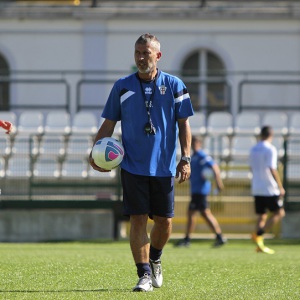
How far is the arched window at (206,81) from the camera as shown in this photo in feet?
87.8

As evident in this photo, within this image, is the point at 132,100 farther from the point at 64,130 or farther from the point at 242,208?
the point at 64,130

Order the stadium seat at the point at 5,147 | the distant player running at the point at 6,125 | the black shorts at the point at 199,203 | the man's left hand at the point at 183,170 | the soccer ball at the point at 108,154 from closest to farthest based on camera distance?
the soccer ball at the point at 108,154 → the man's left hand at the point at 183,170 → the distant player running at the point at 6,125 → the black shorts at the point at 199,203 → the stadium seat at the point at 5,147

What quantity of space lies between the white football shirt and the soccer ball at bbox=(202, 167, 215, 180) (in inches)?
72.9

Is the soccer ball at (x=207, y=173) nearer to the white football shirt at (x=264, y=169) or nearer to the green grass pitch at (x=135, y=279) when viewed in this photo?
the white football shirt at (x=264, y=169)

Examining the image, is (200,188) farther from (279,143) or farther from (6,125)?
(6,125)

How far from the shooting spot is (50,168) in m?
23.0

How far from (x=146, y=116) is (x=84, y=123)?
1629 centimetres

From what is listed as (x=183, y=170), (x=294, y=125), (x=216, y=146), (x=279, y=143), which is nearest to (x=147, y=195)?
(x=183, y=170)

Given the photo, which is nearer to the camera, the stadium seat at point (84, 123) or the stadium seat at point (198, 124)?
the stadium seat at point (198, 124)

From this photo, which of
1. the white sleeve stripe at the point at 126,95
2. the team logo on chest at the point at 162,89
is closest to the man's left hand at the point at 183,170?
the team logo on chest at the point at 162,89

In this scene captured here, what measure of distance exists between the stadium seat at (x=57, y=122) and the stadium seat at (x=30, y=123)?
173mm

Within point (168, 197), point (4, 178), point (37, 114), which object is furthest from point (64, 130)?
point (168, 197)

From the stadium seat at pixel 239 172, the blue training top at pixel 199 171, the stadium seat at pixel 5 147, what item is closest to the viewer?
the blue training top at pixel 199 171

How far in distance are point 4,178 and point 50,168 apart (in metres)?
1.03
